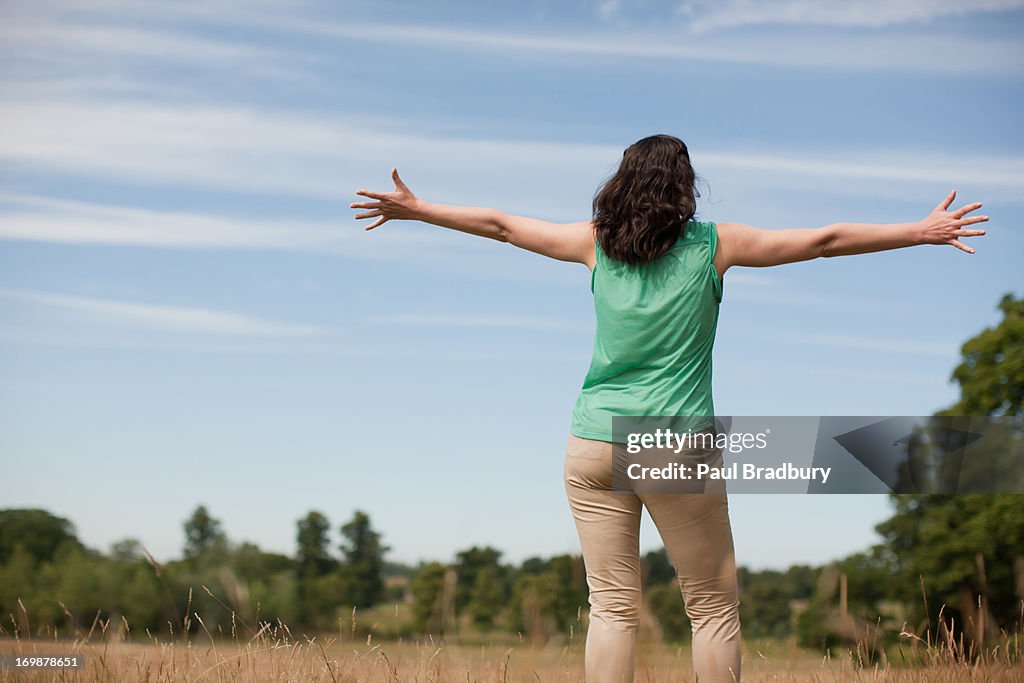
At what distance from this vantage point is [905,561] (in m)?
29.0

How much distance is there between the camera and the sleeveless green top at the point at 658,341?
13.3 feet

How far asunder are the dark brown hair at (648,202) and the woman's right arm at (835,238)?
0.86ft

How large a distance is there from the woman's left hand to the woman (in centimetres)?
106

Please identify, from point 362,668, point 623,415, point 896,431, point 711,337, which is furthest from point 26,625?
point 896,431

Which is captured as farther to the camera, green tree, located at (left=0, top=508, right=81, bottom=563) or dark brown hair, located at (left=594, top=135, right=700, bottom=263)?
green tree, located at (left=0, top=508, right=81, bottom=563)

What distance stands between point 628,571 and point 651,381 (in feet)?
2.77

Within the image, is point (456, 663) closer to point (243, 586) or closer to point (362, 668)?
point (362, 668)

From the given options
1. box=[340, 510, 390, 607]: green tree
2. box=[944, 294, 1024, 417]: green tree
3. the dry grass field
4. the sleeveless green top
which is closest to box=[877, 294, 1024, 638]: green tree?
box=[944, 294, 1024, 417]: green tree

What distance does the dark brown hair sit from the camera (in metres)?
4.16

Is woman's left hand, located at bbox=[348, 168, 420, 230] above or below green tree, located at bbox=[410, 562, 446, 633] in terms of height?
above

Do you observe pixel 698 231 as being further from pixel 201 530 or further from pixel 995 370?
pixel 201 530

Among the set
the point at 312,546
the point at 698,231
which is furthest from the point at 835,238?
the point at 312,546

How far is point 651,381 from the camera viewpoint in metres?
4.07

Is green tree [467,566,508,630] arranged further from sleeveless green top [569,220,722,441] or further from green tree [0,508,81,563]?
sleeveless green top [569,220,722,441]
